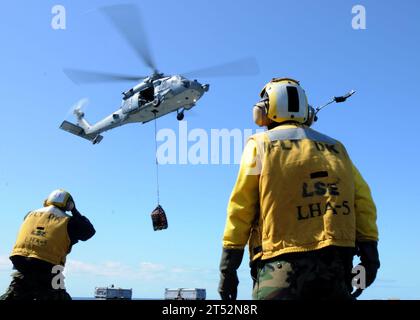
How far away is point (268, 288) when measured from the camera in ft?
14.1

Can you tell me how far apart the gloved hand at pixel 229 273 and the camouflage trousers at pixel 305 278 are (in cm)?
23

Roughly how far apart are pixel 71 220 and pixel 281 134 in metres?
5.83

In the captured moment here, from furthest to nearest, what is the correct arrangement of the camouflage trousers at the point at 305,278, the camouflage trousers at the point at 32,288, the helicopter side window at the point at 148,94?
the helicopter side window at the point at 148,94 < the camouflage trousers at the point at 32,288 < the camouflage trousers at the point at 305,278

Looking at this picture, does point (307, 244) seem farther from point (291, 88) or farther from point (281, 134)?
point (291, 88)

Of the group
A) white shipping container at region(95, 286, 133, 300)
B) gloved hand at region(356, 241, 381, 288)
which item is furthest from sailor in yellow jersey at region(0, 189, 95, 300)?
white shipping container at region(95, 286, 133, 300)

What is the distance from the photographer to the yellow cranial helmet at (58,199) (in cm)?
959

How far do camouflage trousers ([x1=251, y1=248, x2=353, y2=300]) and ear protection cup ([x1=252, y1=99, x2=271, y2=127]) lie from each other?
4.88ft

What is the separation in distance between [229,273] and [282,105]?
1772 millimetres

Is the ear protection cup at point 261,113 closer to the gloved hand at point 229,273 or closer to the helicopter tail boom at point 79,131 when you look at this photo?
the gloved hand at point 229,273

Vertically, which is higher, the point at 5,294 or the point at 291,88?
the point at 291,88

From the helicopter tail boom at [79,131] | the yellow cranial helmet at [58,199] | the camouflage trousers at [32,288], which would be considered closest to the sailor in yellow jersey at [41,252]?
the camouflage trousers at [32,288]

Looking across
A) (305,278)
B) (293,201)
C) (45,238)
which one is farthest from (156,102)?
(305,278)

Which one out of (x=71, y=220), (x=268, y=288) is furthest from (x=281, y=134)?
(x=71, y=220)
